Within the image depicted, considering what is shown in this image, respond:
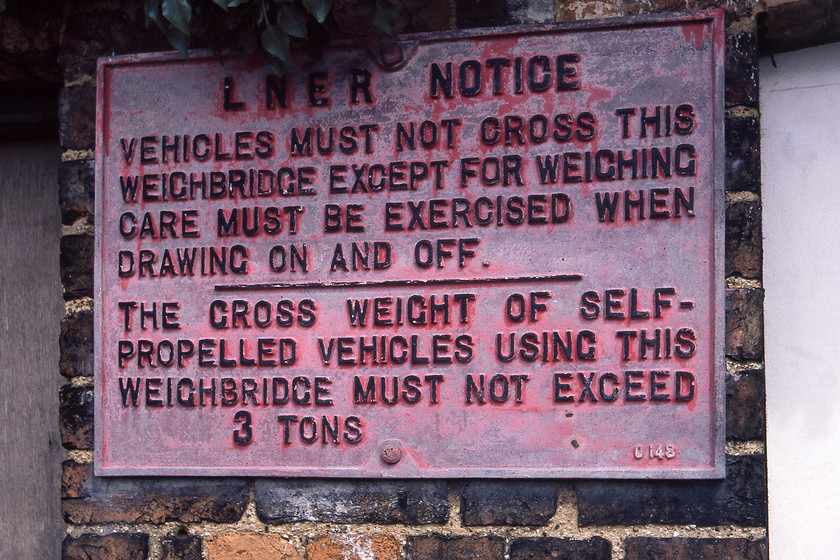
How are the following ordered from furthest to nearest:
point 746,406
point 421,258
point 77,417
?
1. point 77,417
2. point 421,258
3. point 746,406

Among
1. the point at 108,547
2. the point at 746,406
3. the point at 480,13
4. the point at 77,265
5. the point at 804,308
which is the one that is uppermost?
the point at 480,13

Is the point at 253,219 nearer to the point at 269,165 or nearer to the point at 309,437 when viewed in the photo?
the point at 269,165

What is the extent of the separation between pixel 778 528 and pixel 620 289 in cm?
82

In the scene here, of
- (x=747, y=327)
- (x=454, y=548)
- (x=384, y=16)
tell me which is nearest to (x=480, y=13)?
(x=384, y=16)

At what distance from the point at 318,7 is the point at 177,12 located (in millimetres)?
359

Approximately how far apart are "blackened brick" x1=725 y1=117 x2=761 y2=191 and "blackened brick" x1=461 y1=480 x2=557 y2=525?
915 millimetres

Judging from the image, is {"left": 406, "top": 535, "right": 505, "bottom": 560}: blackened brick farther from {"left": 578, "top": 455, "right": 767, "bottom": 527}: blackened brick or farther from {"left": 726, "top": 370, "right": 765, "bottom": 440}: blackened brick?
{"left": 726, "top": 370, "right": 765, "bottom": 440}: blackened brick

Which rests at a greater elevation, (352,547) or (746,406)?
(746,406)

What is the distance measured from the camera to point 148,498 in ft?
6.48

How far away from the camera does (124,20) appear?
2.06 m

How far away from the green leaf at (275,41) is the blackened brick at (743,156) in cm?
118

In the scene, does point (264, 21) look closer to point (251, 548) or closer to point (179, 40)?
point (179, 40)

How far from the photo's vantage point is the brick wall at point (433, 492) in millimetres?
1784

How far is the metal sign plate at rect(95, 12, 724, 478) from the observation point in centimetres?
181
